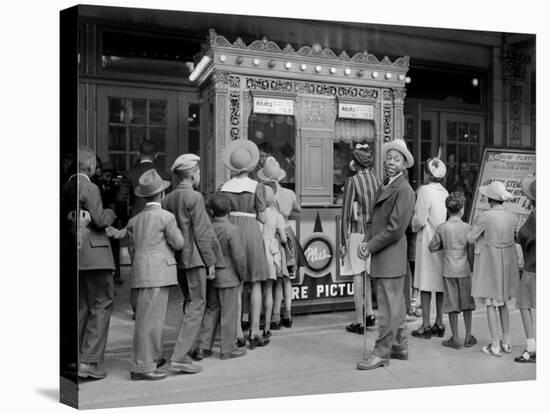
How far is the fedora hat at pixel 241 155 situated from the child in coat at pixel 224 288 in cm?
24

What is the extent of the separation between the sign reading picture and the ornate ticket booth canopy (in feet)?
2.67

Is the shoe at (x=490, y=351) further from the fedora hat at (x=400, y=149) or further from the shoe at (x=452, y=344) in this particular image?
the fedora hat at (x=400, y=149)

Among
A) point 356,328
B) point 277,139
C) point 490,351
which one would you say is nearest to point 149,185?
point 277,139

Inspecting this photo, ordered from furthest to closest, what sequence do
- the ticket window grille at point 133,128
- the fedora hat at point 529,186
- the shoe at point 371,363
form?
the fedora hat at point 529,186 → the shoe at point 371,363 → the ticket window grille at point 133,128

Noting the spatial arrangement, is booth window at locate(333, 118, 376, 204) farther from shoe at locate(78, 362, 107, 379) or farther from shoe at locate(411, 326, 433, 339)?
shoe at locate(78, 362, 107, 379)

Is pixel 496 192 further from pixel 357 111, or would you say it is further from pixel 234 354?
pixel 234 354

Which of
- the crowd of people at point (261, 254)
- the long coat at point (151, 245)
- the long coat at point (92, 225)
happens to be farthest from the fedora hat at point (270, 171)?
the long coat at point (92, 225)

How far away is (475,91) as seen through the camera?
6875 mm

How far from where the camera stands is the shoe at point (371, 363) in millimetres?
6227

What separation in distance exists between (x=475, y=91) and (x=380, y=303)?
1.98m

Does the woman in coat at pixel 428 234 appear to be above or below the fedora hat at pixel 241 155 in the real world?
below

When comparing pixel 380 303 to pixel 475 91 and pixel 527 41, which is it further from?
pixel 527 41

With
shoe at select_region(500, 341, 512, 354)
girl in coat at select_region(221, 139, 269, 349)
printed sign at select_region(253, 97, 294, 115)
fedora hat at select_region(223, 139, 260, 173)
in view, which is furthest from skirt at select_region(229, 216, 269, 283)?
shoe at select_region(500, 341, 512, 354)

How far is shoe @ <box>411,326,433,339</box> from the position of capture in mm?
6652
